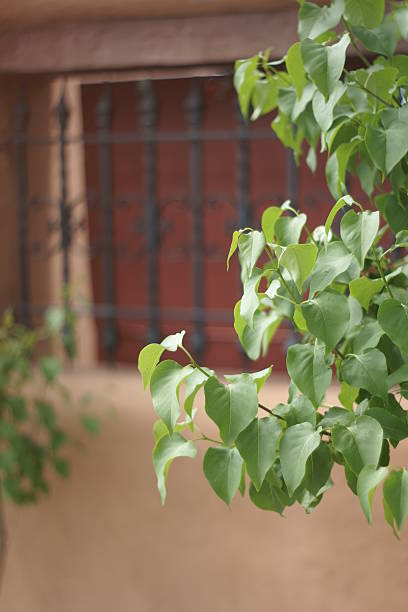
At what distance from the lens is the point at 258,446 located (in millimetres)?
1216

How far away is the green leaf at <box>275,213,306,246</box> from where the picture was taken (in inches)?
53.0

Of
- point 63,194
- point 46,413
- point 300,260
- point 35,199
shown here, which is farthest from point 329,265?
point 35,199

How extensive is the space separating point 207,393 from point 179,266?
2.45m

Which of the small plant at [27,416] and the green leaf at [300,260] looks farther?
the small plant at [27,416]

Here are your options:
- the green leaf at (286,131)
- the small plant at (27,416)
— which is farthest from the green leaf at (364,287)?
the small plant at (27,416)

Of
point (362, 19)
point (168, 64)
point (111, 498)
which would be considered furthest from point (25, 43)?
point (362, 19)

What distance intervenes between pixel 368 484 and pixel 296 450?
0.11 m

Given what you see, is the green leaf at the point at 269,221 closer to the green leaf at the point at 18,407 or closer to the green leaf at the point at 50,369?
the green leaf at the point at 50,369

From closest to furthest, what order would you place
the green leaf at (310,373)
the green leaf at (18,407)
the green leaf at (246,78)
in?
the green leaf at (310,373), the green leaf at (246,78), the green leaf at (18,407)

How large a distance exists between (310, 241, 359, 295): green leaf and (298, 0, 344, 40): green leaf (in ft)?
1.21

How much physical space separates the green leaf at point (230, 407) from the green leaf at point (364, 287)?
0.22 meters

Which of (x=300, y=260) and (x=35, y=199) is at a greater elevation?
(x=300, y=260)

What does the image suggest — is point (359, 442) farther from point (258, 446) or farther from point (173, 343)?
point (173, 343)

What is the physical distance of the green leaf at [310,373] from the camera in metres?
1.23
